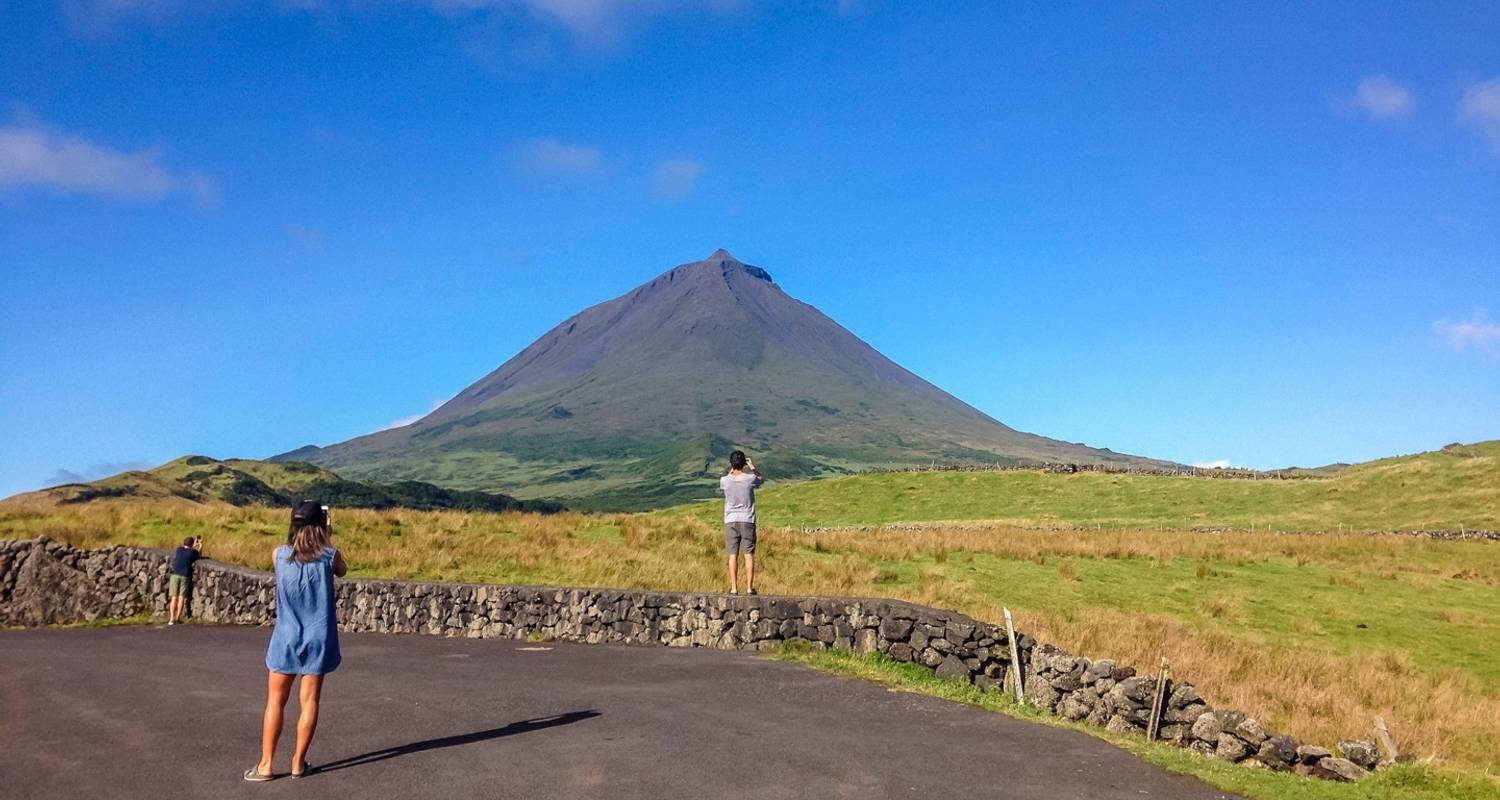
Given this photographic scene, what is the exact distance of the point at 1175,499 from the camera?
73.4 meters

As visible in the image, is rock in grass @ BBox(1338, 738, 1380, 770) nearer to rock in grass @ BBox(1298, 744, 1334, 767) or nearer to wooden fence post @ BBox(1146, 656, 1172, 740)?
rock in grass @ BBox(1298, 744, 1334, 767)

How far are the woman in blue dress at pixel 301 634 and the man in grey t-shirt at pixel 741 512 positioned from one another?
32.0 ft

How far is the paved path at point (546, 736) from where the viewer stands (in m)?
10.3

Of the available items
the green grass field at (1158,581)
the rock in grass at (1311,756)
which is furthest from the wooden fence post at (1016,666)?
the rock in grass at (1311,756)

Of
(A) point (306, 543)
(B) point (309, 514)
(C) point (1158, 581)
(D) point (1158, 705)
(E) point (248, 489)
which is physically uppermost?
(E) point (248, 489)

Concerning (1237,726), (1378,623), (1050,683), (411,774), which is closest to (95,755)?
(411,774)

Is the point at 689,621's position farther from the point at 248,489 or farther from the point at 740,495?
the point at 248,489

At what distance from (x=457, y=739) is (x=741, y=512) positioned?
8.53 meters

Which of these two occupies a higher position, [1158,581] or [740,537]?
[740,537]

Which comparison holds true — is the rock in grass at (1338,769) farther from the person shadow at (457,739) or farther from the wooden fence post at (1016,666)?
the person shadow at (457,739)

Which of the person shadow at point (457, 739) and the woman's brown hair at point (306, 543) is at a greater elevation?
the woman's brown hair at point (306, 543)

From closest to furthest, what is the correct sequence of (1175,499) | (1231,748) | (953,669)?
(1231,748) → (953,669) → (1175,499)

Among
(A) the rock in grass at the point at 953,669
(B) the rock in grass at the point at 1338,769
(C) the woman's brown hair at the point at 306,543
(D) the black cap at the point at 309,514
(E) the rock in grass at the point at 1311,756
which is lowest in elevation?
(B) the rock in grass at the point at 1338,769

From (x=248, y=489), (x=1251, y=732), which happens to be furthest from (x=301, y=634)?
(x=248, y=489)
